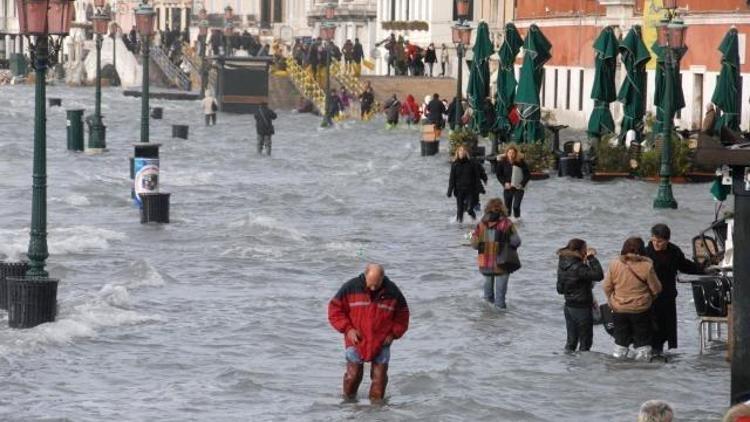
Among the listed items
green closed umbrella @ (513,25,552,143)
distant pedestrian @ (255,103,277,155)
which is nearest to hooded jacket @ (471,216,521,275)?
green closed umbrella @ (513,25,552,143)

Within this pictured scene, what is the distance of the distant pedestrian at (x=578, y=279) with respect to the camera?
66.9 feet

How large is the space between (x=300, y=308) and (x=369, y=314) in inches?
294

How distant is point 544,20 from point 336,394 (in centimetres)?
5467

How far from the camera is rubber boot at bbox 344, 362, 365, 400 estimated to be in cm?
1859

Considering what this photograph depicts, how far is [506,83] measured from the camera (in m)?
49.8

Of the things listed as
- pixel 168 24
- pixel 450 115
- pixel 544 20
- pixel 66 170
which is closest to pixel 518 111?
pixel 66 170

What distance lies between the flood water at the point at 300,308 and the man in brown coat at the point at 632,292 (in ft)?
1.06

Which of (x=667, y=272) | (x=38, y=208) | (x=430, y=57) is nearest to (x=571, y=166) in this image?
(x=38, y=208)

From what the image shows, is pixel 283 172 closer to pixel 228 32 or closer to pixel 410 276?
pixel 410 276

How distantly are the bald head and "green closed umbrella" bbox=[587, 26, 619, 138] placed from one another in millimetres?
27180

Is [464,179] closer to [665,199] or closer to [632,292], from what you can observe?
[665,199]

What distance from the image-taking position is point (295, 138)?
66.4 m

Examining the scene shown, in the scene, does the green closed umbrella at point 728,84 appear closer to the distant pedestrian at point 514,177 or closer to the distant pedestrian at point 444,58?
the distant pedestrian at point 514,177

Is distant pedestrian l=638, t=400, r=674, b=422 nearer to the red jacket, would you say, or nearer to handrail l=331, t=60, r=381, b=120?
the red jacket
